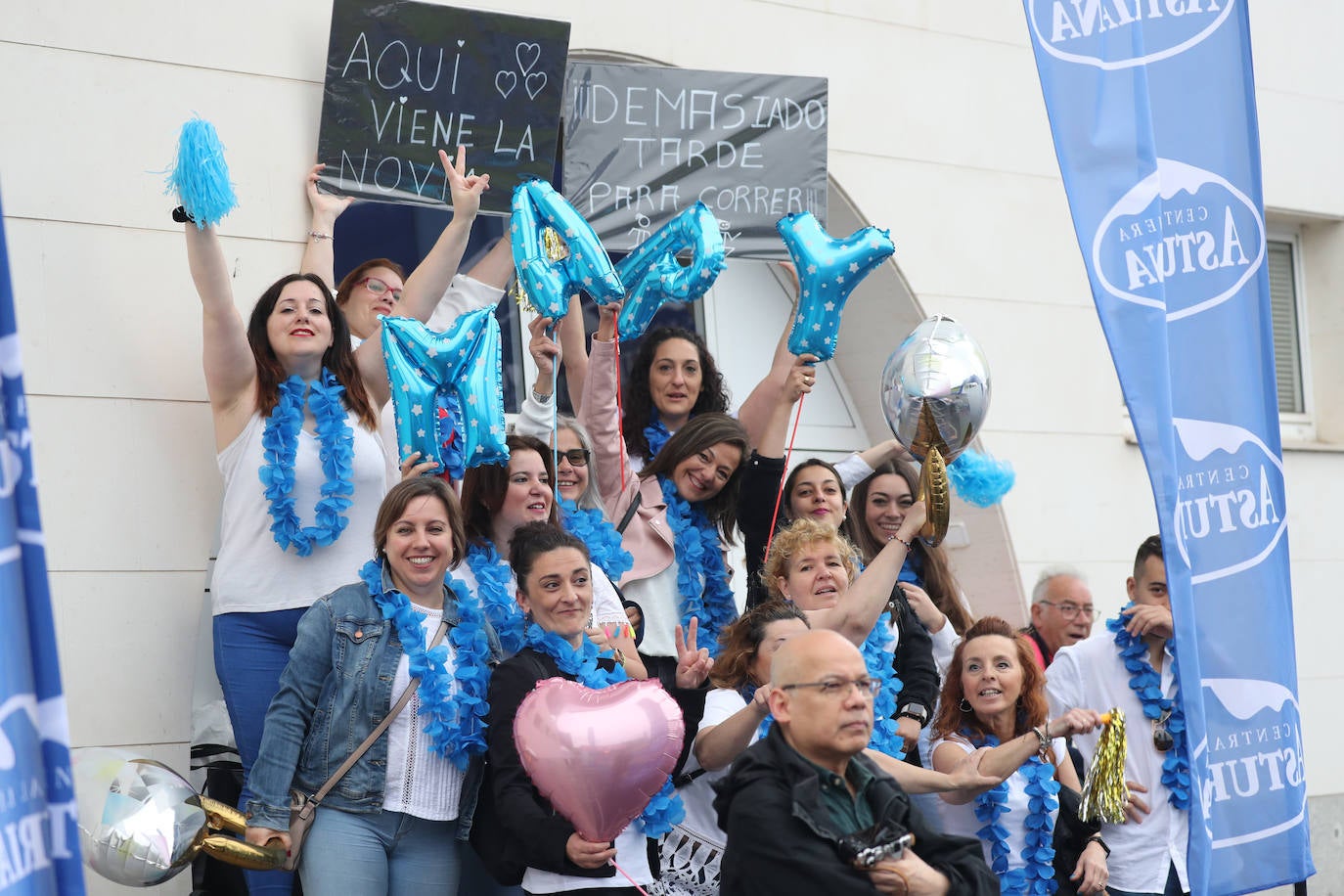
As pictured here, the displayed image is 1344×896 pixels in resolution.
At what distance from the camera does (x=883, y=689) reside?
13.9ft

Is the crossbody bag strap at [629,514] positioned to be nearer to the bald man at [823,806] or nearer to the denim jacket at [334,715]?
the denim jacket at [334,715]

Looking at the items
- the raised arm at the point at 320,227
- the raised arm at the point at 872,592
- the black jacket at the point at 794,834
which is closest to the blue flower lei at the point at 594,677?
the raised arm at the point at 872,592

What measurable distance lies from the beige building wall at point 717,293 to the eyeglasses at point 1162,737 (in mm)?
550

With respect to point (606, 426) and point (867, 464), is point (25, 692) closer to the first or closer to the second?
point (606, 426)

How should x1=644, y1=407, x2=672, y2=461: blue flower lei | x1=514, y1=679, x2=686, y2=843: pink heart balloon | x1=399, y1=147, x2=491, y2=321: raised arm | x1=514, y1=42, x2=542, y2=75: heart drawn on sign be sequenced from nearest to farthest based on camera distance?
1. x1=514, y1=679, x2=686, y2=843: pink heart balloon
2. x1=399, y1=147, x2=491, y2=321: raised arm
3. x1=644, y1=407, x2=672, y2=461: blue flower lei
4. x1=514, y1=42, x2=542, y2=75: heart drawn on sign

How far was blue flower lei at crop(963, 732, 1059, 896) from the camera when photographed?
4191 millimetres

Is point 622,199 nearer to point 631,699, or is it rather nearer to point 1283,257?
point 631,699

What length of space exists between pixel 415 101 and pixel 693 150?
3.86ft

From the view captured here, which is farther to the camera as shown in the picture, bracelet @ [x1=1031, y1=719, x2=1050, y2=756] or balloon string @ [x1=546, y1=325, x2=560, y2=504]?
balloon string @ [x1=546, y1=325, x2=560, y2=504]

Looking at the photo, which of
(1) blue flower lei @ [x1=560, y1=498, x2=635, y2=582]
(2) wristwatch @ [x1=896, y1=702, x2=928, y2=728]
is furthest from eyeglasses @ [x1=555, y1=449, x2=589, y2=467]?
(2) wristwatch @ [x1=896, y1=702, x2=928, y2=728]

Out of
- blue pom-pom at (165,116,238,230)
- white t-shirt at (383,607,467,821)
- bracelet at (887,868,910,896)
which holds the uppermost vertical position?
blue pom-pom at (165,116,238,230)

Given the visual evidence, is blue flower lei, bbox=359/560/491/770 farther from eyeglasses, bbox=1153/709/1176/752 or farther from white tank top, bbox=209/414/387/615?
eyeglasses, bbox=1153/709/1176/752

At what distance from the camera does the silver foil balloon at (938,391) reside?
4.06 m

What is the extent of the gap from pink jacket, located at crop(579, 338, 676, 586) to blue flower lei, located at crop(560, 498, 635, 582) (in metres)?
0.13
